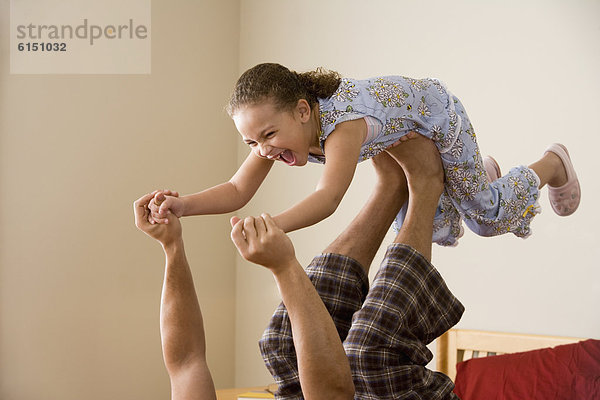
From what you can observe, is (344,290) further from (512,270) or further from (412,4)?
(412,4)

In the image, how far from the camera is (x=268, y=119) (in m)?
1.44

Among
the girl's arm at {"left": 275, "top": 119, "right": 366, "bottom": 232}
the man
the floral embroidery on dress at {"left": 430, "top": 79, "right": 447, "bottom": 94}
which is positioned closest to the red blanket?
the man

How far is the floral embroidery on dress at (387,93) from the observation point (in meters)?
1.56

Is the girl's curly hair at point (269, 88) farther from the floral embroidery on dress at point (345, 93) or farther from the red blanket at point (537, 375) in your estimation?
the red blanket at point (537, 375)

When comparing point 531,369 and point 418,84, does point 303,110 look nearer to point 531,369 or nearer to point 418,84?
point 418,84

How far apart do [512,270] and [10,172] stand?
88.5 inches

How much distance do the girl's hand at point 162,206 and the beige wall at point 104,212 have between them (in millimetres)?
1921

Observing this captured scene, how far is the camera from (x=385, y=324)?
50.6 inches

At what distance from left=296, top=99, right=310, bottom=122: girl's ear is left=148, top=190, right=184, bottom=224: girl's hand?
0.34 metres

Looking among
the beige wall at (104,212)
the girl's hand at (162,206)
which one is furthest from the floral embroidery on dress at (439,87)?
the beige wall at (104,212)

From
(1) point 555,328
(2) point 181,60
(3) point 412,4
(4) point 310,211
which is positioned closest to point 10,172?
(2) point 181,60

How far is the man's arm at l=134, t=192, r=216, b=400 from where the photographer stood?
4.48 ft

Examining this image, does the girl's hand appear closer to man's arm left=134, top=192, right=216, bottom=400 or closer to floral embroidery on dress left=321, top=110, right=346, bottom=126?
man's arm left=134, top=192, right=216, bottom=400

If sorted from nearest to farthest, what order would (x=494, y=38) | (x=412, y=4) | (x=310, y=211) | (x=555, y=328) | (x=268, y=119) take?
(x=310, y=211)
(x=268, y=119)
(x=555, y=328)
(x=494, y=38)
(x=412, y=4)
